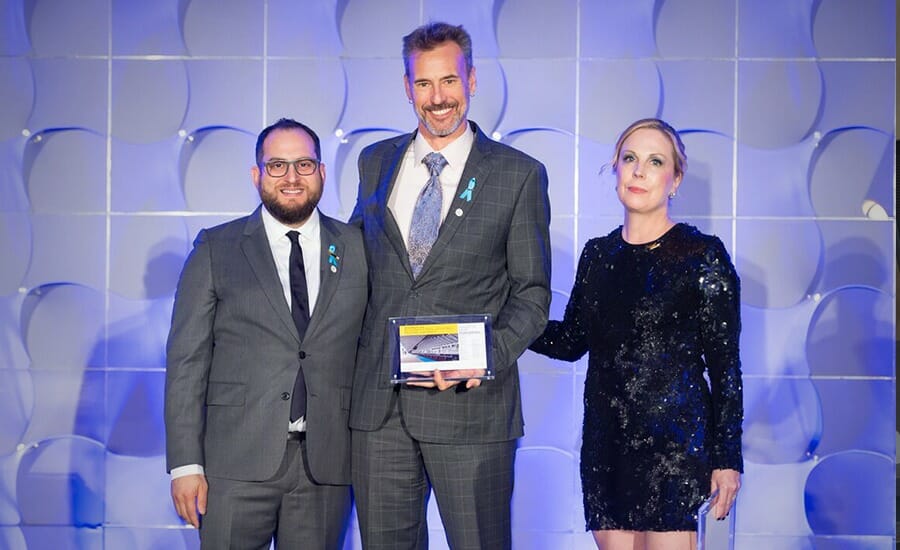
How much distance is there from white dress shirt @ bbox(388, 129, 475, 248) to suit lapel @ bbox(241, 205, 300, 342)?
0.39 metres

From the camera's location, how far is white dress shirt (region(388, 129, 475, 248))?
296 centimetres

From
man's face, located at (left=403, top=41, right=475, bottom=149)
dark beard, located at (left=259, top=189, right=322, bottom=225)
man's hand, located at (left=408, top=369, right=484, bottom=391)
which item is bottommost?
man's hand, located at (left=408, top=369, right=484, bottom=391)

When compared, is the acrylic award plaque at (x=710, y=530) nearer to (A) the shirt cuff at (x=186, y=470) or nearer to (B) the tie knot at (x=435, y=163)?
(B) the tie knot at (x=435, y=163)

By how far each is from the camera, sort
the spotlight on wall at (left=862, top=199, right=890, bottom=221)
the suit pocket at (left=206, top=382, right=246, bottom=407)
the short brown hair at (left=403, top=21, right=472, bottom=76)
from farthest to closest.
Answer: the spotlight on wall at (left=862, top=199, right=890, bottom=221), the short brown hair at (left=403, top=21, right=472, bottom=76), the suit pocket at (left=206, top=382, right=246, bottom=407)

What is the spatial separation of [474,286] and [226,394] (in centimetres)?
79

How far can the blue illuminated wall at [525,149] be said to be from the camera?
402 cm

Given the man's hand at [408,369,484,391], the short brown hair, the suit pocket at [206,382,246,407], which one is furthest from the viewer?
the short brown hair

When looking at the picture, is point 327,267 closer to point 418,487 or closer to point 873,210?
point 418,487

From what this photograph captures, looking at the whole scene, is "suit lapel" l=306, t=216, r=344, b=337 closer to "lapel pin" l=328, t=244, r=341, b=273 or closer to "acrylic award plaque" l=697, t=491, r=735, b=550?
"lapel pin" l=328, t=244, r=341, b=273

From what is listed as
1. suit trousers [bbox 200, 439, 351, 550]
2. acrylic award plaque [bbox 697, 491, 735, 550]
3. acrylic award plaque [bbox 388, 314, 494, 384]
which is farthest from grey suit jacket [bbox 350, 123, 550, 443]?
acrylic award plaque [bbox 697, 491, 735, 550]

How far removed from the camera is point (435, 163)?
299cm

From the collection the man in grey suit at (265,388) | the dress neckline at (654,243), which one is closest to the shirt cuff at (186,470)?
the man in grey suit at (265,388)

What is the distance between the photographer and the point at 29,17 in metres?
4.14

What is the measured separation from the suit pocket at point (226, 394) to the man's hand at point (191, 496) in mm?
221
